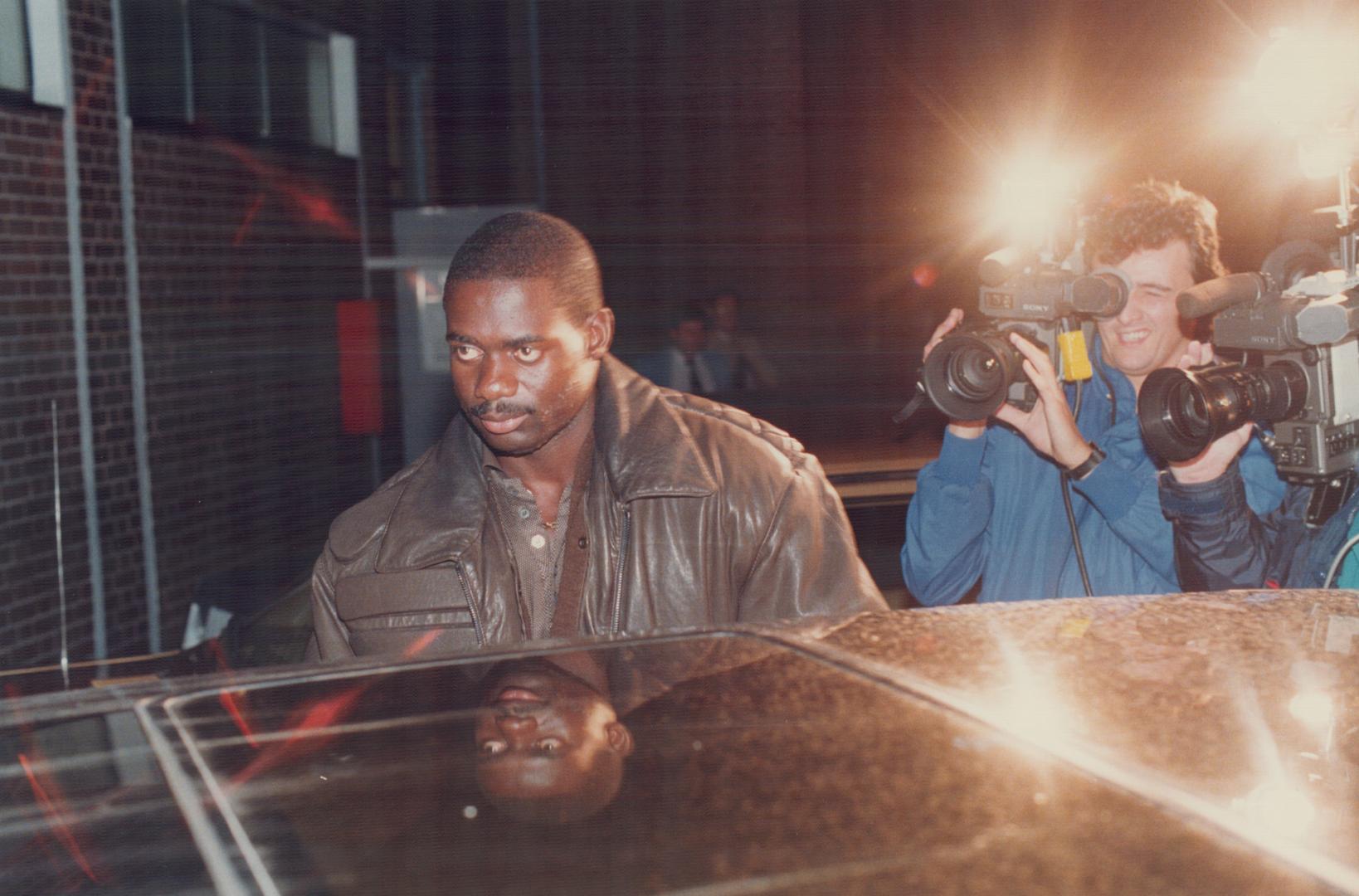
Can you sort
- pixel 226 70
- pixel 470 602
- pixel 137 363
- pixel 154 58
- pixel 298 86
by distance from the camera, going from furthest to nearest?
pixel 298 86 → pixel 226 70 → pixel 154 58 → pixel 137 363 → pixel 470 602

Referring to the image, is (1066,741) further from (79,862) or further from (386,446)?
(386,446)

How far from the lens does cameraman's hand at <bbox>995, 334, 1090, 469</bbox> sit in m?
2.82

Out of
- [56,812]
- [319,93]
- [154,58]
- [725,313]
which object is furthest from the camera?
[319,93]

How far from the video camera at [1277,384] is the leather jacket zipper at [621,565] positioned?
906mm

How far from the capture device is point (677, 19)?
11.2 metres

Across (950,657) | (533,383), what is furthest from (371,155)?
(950,657)

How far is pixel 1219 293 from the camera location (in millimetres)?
2639

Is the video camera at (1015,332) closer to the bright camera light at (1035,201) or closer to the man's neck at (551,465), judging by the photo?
the bright camera light at (1035,201)

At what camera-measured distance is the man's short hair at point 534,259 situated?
259 centimetres

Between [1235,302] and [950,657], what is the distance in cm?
171

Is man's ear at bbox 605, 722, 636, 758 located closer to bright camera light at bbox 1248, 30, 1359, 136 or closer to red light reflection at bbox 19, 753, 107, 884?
red light reflection at bbox 19, 753, 107, 884

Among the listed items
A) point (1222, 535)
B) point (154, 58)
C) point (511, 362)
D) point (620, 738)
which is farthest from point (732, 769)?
point (154, 58)

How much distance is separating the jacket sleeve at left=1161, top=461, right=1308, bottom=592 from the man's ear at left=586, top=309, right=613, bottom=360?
1.02 meters

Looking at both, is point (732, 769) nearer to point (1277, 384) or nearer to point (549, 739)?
point (549, 739)
